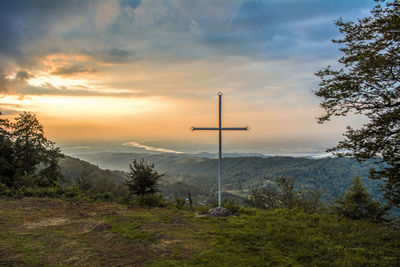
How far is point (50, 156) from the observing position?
18641 millimetres

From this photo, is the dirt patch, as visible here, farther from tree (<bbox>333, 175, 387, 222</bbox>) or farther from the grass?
tree (<bbox>333, 175, 387, 222</bbox>)

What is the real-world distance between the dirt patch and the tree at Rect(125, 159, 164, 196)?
3.58 m

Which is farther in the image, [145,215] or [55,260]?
[145,215]

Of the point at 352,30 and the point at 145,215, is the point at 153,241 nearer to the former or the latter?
the point at 145,215

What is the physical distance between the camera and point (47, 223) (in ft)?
26.0

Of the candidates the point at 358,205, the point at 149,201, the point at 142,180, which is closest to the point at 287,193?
the point at 358,205

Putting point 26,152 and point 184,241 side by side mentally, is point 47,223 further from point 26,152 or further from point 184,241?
point 26,152

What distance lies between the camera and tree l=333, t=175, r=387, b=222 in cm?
1191

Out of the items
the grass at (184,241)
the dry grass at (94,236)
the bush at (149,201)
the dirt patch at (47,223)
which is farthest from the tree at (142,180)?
the dirt patch at (47,223)

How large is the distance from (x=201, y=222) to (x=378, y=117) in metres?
6.83

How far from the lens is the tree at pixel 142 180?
11.7 meters

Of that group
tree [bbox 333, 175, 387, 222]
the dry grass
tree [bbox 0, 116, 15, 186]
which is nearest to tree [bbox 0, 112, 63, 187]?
tree [bbox 0, 116, 15, 186]

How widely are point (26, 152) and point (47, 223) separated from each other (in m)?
12.2

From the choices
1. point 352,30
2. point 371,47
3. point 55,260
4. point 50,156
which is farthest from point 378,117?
point 50,156
